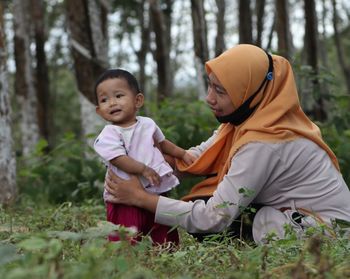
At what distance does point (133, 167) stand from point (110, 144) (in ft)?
0.55

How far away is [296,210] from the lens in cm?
379

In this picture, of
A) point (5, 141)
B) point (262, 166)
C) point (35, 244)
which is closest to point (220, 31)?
point (5, 141)

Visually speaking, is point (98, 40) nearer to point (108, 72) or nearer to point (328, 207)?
point (108, 72)

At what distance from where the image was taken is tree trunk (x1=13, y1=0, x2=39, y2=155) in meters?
12.4

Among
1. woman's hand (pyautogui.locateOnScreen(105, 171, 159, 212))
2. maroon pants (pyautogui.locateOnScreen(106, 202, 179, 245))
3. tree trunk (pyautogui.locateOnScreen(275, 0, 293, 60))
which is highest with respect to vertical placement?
tree trunk (pyautogui.locateOnScreen(275, 0, 293, 60))

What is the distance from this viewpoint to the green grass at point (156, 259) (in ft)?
6.86

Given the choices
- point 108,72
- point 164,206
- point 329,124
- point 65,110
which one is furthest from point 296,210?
point 65,110

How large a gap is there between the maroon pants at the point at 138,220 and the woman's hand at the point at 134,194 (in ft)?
0.28

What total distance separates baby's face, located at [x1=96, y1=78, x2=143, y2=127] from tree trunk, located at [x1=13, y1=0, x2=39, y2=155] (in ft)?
28.7

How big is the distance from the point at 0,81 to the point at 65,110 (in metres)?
22.2

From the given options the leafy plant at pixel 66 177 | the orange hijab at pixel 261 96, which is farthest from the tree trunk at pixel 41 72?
the orange hijab at pixel 261 96

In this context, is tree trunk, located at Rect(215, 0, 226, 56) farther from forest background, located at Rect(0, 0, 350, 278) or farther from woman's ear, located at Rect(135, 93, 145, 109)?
woman's ear, located at Rect(135, 93, 145, 109)

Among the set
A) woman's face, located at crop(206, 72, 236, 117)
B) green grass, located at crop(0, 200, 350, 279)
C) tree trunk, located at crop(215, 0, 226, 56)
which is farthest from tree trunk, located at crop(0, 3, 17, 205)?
tree trunk, located at crop(215, 0, 226, 56)

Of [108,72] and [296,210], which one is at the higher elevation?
[108,72]
